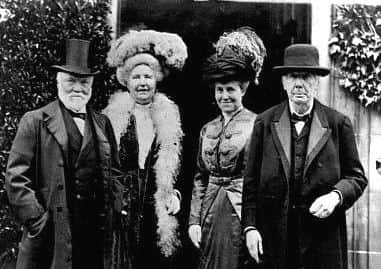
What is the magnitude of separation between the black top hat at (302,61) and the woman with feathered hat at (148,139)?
2.85 ft

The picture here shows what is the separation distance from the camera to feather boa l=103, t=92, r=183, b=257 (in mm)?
4988

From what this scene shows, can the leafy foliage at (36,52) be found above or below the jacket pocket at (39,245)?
above

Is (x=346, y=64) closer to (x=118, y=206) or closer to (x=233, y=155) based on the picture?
(x=233, y=155)

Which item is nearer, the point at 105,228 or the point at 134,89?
the point at 105,228

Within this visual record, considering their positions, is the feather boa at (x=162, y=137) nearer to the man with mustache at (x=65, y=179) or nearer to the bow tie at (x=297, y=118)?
the man with mustache at (x=65, y=179)

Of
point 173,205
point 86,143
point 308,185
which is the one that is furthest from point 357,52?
point 86,143

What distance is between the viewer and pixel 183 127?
5.02 m

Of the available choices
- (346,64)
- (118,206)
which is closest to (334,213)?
(346,64)

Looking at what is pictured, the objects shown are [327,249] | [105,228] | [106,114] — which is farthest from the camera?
[106,114]

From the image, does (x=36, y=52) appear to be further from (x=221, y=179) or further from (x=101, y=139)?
(x=221, y=179)

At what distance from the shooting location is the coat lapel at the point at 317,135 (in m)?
4.27

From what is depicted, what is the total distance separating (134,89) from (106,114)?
30 cm

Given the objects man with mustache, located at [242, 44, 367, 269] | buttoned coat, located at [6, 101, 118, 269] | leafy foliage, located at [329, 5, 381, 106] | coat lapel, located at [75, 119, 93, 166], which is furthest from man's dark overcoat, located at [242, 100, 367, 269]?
buttoned coat, located at [6, 101, 118, 269]

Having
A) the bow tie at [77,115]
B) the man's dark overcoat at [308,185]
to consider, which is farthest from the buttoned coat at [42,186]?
the man's dark overcoat at [308,185]
